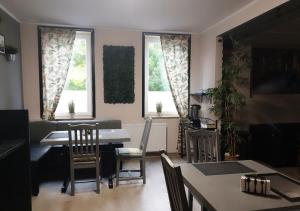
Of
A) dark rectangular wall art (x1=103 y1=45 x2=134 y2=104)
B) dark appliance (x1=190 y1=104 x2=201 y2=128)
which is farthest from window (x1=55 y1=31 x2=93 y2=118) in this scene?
dark appliance (x1=190 y1=104 x2=201 y2=128)

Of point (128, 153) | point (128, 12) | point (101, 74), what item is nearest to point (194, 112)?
point (128, 153)

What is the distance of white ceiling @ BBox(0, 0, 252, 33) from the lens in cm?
340

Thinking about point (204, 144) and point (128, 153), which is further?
point (128, 153)

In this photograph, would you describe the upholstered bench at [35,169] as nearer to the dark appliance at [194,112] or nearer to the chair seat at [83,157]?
the chair seat at [83,157]

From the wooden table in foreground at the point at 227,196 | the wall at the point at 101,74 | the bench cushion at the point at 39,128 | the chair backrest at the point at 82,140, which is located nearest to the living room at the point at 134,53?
the wall at the point at 101,74

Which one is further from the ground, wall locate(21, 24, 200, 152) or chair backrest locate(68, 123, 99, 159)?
wall locate(21, 24, 200, 152)

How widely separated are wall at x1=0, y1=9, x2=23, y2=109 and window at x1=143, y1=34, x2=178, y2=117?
7.83 feet

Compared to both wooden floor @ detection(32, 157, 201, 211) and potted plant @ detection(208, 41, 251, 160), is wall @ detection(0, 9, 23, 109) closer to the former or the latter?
wooden floor @ detection(32, 157, 201, 211)

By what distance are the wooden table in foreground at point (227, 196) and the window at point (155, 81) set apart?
3362 millimetres

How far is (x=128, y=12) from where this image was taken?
379 cm

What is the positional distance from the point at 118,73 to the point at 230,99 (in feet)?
7.35

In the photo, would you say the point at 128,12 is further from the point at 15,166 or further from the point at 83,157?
the point at 15,166

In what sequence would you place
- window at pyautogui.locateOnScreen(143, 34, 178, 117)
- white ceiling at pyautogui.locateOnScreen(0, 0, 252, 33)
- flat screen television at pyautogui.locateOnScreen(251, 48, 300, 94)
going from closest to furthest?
white ceiling at pyautogui.locateOnScreen(0, 0, 252, 33), flat screen television at pyautogui.locateOnScreen(251, 48, 300, 94), window at pyautogui.locateOnScreen(143, 34, 178, 117)

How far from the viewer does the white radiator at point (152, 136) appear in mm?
4914
